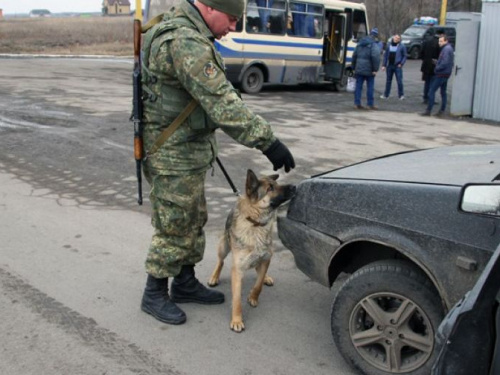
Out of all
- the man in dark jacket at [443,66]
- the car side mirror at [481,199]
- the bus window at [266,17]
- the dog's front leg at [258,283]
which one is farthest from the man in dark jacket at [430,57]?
the car side mirror at [481,199]

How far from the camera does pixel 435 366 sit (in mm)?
1846

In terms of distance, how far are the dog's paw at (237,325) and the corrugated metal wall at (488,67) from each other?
10.8 meters

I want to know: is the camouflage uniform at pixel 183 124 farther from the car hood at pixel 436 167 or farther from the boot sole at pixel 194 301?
the car hood at pixel 436 167

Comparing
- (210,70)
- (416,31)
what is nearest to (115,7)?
(416,31)

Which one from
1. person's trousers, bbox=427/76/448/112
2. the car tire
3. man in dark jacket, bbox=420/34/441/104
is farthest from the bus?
the car tire

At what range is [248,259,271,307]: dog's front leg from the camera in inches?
140

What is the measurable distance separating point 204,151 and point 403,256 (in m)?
1.30

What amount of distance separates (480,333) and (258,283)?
1959 mm

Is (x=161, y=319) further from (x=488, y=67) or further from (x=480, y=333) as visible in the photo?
(x=488, y=67)

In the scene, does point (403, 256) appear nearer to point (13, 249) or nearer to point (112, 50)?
point (13, 249)

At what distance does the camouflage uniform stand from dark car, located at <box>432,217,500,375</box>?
1485mm

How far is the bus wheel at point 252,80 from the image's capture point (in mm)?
14883

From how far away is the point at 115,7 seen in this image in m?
112

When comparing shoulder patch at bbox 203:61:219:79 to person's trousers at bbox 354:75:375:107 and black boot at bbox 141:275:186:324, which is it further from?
person's trousers at bbox 354:75:375:107
